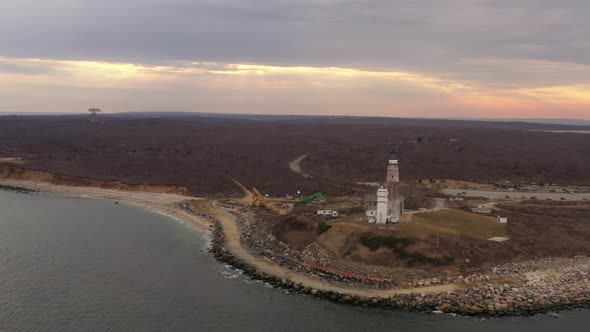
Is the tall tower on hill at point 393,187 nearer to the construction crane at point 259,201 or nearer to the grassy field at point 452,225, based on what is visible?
the grassy field at point 452,225

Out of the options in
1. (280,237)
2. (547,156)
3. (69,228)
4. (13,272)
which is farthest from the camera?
(547,156)

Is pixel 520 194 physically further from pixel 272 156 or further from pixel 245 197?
pixel 272 156

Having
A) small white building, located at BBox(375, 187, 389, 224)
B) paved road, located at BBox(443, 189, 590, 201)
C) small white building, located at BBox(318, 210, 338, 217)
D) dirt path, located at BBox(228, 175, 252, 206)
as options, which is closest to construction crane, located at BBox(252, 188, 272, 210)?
dirt path, located at BBox(228, 175, 252, 206)

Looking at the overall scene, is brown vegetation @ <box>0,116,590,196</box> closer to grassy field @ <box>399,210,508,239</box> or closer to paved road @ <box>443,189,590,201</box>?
paved road @ <box>443,189,590,201</box>

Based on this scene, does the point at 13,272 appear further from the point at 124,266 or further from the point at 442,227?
the point at 442,227

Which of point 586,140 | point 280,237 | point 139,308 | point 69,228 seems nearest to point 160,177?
point 69,228

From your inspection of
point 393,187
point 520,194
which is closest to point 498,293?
point 393,187
